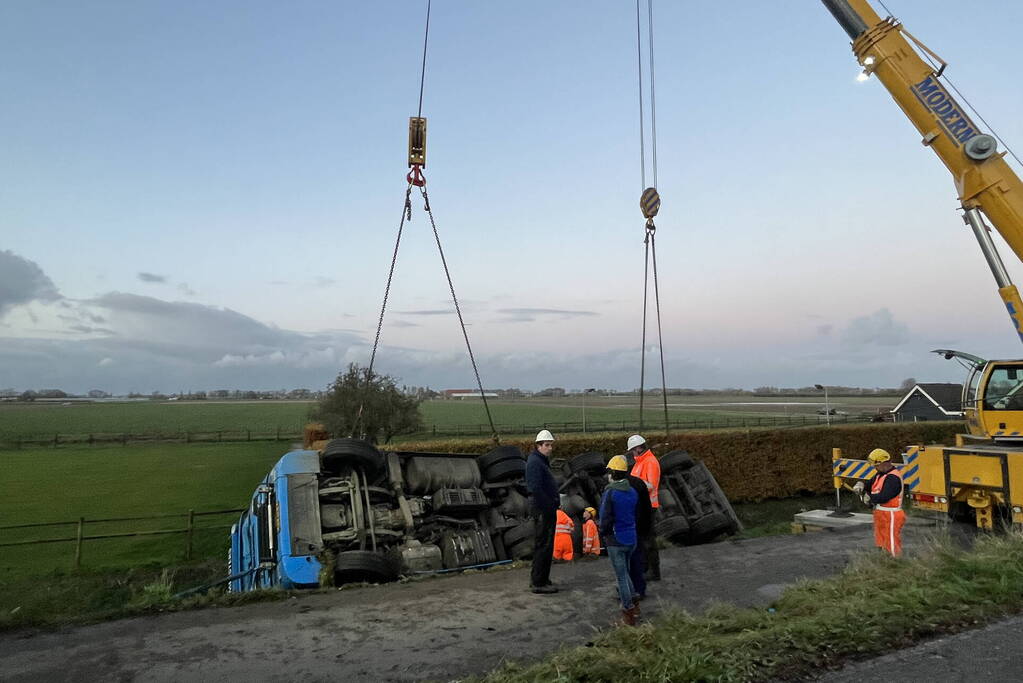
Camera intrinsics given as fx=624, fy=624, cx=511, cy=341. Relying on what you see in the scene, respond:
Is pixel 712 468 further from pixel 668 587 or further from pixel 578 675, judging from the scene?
pixel 578 675

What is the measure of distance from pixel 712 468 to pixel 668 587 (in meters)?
9.94

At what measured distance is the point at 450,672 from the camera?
4.72m

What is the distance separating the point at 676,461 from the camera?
1111cm

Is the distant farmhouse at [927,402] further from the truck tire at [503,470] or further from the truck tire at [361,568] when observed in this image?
the truck tire at [361,568]

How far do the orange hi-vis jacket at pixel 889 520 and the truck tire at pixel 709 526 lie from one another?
7.90ft

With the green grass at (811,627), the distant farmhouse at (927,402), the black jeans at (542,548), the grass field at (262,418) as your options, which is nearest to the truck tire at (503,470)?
the black jeans at (542,548)

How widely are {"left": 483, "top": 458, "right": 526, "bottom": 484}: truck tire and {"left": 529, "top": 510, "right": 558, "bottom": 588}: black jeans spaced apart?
2963 mm

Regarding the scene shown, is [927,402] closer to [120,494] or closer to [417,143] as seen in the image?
[417,143]

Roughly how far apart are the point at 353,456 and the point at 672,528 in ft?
16.1

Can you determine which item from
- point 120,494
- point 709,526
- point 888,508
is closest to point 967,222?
point 888,508

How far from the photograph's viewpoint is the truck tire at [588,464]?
35.1 feet

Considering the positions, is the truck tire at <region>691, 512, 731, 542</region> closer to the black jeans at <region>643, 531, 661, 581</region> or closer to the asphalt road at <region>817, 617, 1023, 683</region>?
the black jeans at <region>643, 531, 661, 581</region>

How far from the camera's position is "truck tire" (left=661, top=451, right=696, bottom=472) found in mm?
11078

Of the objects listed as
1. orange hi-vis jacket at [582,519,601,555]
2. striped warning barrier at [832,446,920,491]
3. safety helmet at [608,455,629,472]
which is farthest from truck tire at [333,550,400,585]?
striped warning barrier at [832,446,920,491]
